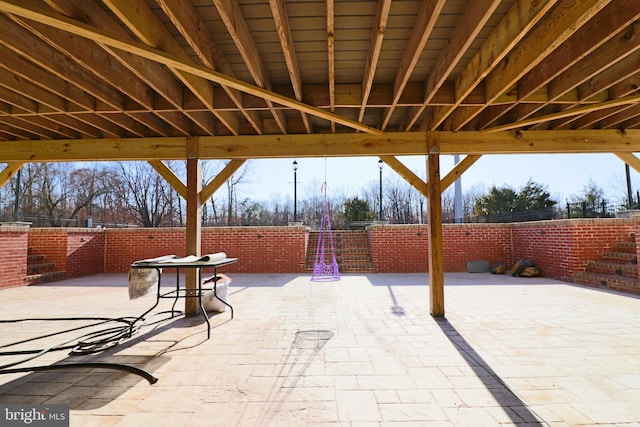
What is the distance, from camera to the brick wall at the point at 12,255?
21.4 feet

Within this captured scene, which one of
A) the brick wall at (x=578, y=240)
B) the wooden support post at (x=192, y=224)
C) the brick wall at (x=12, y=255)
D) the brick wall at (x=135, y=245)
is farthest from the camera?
the brick wall at (x=135, y=245)

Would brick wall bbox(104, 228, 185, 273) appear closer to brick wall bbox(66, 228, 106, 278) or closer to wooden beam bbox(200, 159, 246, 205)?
brick wall bbox(66, 228, 106, 278)

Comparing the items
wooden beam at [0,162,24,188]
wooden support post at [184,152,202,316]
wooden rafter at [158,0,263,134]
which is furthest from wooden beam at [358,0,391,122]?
wooden beam at [0,162,24,188]

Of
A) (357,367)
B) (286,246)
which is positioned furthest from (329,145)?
(286,246)

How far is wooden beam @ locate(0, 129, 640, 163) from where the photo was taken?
434 centimetres

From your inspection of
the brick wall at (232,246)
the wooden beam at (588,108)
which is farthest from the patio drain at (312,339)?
the brick wall at (232,246)

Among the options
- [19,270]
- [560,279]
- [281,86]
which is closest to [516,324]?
[281,86]

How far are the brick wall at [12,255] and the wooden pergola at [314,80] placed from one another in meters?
2.77

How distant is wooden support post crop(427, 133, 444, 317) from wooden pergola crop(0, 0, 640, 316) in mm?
19

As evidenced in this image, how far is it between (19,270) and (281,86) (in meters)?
7.47

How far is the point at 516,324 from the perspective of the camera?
12.6 feet

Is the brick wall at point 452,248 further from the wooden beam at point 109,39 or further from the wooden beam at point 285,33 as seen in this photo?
the wooden beam at point 109,39

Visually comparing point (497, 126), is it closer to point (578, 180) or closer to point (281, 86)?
point (281, 86)

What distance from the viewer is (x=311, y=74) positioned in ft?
10.5
